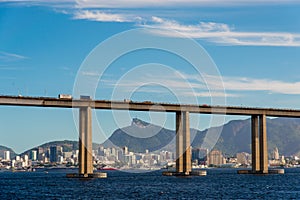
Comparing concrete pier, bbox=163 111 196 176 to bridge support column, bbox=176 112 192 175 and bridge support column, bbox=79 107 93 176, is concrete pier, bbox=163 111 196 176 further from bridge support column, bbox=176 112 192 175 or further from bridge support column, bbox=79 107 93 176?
bridge support column, bbox=79 107 93 176

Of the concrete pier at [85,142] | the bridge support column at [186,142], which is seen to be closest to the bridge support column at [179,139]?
the bridge support column at [186,142]

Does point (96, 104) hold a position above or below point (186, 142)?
above

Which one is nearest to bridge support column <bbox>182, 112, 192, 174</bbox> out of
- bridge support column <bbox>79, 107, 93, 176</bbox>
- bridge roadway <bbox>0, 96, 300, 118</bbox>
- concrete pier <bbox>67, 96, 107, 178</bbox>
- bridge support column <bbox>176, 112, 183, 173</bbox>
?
bridge support column <bbox>176, 112, 183, 173</bbox>

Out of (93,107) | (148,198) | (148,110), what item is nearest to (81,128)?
(93,107)

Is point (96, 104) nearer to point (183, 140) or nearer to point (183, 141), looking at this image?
point (183, 140)

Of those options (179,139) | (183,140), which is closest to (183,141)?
(183,140)
